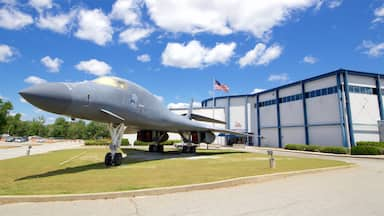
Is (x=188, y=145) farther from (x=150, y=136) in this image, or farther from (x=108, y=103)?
(x=108, y=103)

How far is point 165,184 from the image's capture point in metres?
6.87

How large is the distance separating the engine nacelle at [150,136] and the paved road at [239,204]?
1365 centimetres

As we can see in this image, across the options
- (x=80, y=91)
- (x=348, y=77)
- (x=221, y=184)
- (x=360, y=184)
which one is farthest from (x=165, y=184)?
(x=348, y=77)

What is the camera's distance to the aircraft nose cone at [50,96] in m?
7.16

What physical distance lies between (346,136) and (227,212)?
89.1 ft

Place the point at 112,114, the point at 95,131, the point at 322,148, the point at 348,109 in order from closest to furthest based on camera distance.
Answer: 1. the point at 112,114
2. the point at 322,148
3. the point at 348,109
4. the point at 95,131

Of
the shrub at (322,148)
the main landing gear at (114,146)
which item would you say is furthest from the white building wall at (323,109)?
the main landing gear at (114,146)

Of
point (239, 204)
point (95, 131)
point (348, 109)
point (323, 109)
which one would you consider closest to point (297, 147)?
point (323, 109)

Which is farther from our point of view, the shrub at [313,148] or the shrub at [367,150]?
the shrub at [313,148]

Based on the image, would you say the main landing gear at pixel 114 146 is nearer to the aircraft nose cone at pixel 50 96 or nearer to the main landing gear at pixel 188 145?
the aircraft nose cone at pixel 50 96

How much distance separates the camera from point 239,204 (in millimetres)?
5250

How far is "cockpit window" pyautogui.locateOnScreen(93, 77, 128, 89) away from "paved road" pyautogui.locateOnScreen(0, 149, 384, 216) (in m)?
5.92

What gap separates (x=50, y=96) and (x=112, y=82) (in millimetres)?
3274

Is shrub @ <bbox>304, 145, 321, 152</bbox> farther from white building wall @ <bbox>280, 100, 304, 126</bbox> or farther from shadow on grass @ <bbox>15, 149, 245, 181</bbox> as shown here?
shadow on grass @ <bbox>15, 149, 245, 181</bbox>
